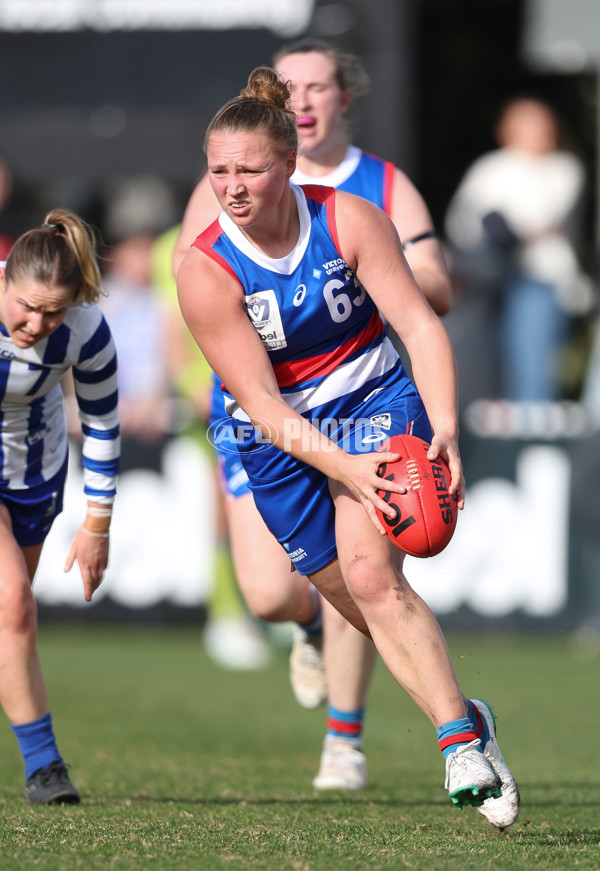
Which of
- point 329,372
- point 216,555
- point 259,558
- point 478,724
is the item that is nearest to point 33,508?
point 259,558

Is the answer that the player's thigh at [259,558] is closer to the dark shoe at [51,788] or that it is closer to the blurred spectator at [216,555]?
the dark shoe at [51,788]

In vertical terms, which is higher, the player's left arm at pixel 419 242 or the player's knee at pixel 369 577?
the player's left arm at pixel 419 242

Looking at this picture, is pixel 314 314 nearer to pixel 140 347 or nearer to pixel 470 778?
pixel 470 778

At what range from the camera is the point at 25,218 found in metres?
12.8

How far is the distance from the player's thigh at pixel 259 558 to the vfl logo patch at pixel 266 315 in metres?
1.26

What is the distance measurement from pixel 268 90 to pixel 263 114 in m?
0.17

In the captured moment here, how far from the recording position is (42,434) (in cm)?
516

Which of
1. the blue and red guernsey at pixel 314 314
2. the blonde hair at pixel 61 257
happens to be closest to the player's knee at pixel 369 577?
the blue and red guernsey at pixel 314 314

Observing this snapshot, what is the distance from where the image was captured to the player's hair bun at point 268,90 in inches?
170

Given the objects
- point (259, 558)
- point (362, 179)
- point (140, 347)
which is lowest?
point (259, 558)

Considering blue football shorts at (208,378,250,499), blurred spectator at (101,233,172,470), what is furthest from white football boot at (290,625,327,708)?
blurred spectator at (101,233,172,470)

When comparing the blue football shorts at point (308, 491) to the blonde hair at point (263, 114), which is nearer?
the blonde hair at point (263, 114)

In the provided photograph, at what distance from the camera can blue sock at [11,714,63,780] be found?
494 centimetres

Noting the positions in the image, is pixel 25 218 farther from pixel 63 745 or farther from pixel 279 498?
pixel 279 498
